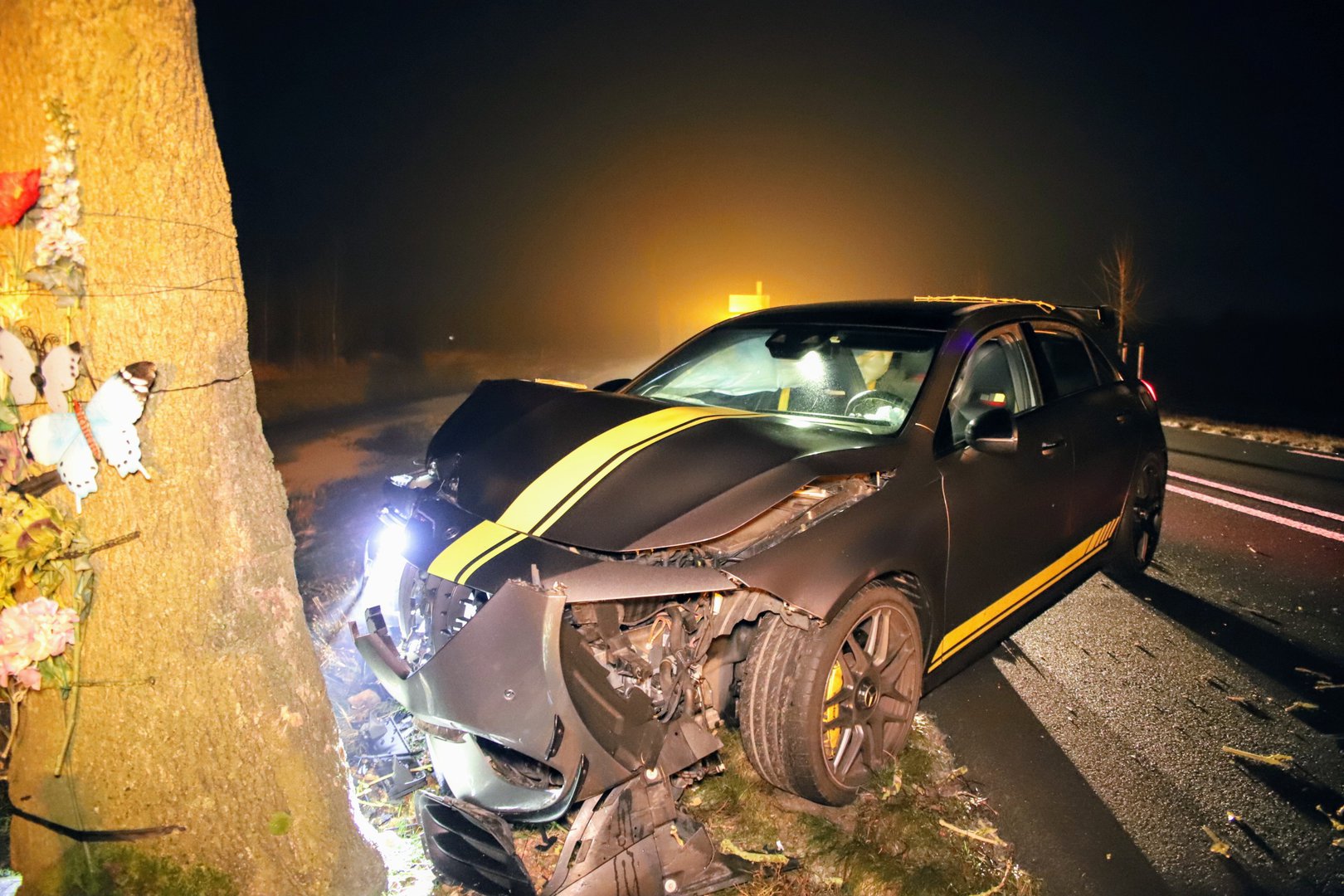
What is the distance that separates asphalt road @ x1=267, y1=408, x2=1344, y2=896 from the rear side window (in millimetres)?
1344

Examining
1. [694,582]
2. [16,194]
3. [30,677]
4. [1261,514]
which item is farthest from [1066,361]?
[30,677]

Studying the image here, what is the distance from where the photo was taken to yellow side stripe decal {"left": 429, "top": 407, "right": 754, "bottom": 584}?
243cm

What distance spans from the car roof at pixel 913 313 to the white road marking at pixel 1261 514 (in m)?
3.28

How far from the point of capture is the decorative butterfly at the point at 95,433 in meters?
1.95

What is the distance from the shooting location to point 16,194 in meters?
1.89

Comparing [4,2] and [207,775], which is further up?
[4,2]

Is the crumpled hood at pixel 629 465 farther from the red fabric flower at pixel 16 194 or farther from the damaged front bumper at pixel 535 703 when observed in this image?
the red fabric flower at pixel 16 194

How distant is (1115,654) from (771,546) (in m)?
2.62

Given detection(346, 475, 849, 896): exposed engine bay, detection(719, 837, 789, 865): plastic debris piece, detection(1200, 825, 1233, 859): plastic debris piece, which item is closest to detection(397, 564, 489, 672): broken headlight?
detection(346, 475, 849, 896): exposed engine bay

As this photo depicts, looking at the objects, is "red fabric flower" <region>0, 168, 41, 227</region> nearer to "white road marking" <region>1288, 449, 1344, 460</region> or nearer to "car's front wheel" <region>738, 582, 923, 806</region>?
"car's front wheel" <region>738, 582, 923, 806</region>

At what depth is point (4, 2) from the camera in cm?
188

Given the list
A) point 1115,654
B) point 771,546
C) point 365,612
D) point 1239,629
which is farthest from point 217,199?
point 1239,629

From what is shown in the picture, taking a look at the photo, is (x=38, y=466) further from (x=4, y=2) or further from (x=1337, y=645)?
(x=1337, y=645)

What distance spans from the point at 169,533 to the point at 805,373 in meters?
2.61
